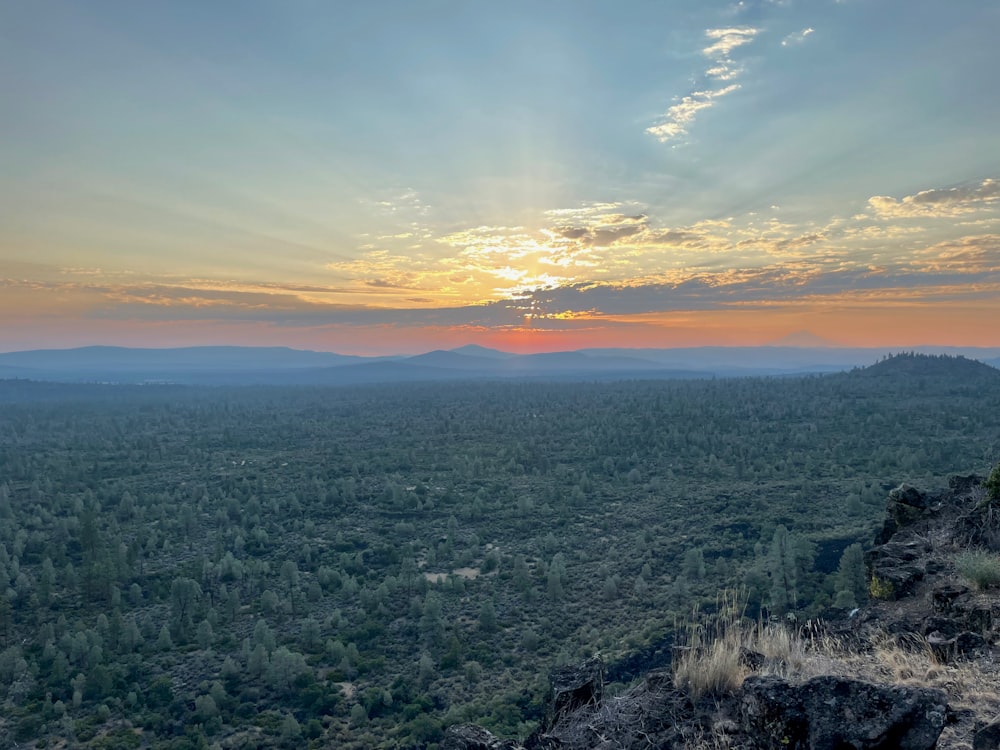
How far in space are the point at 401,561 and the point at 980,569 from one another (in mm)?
43202

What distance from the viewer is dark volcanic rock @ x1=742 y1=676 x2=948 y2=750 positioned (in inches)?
192

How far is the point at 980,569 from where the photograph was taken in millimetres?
10758

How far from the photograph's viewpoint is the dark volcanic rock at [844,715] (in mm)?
4887

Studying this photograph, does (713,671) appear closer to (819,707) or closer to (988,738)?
(819,707)

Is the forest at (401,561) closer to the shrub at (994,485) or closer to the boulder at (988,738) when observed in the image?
the boulder at (988,738)

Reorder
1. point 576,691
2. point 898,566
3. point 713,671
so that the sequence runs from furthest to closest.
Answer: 1. point 898,566
2. point 576,691
3. point 713,671

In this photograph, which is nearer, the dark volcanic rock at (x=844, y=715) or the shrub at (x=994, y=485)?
the dark volcanic rock at (x=844, y=715)

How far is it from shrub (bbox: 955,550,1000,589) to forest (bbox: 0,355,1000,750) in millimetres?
4201

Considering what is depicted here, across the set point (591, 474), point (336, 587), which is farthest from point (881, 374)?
point (336, 587)

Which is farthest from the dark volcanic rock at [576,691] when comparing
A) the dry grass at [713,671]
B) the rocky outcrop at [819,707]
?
the dry grass at [713,671]

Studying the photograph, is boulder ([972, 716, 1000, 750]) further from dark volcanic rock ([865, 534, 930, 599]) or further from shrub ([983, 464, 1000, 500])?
shrub ([983, 464, 1000, 500])

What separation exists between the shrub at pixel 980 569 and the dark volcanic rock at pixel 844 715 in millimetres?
7298

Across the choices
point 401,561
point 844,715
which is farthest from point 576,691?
point 401,561

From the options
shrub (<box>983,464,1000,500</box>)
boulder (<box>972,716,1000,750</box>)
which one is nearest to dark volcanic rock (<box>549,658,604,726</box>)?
boulder (<box>972,716,1000,750</box>)
